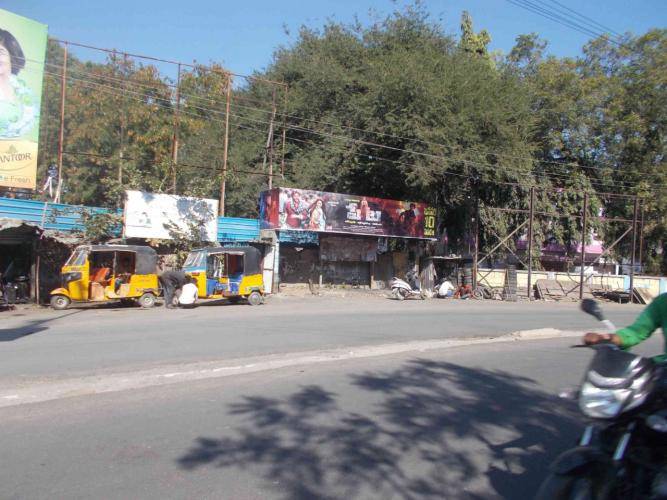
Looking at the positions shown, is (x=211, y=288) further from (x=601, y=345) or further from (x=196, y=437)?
(x=601, y=345)

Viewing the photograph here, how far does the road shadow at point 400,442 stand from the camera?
4.48 m

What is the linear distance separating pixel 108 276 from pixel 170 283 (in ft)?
7.41

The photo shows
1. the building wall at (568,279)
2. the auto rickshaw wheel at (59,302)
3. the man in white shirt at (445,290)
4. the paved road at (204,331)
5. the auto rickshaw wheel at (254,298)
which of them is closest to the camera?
the paved road at (204,331)

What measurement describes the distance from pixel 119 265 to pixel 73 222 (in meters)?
3.65

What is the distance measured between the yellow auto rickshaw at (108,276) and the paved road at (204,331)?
590 millimetres

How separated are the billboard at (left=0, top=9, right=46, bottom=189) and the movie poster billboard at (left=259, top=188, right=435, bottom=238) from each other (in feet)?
33.9

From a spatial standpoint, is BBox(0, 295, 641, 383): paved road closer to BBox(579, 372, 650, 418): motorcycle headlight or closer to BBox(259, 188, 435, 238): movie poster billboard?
BBox(259, 188, 435, 238): movie poster billboard

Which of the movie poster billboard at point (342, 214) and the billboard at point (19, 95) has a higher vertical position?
the billboard at point (19, 95)

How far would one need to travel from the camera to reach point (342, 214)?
28.2 metres

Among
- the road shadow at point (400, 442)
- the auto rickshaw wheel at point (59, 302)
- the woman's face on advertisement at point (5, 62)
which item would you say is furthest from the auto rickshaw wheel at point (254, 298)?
the road shadow at point (400, 442)

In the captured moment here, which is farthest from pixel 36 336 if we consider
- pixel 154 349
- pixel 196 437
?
pixel 196 437

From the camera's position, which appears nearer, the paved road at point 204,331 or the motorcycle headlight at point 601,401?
the motorcycle headlight at point 601,401

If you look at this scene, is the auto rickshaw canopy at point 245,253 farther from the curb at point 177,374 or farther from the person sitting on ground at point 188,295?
the curb at point 177,374

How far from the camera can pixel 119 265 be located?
20.8 meters
